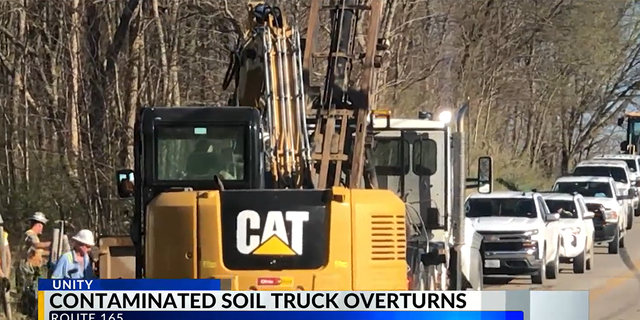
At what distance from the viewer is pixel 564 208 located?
2512cm

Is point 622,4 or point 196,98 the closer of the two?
point 196,98

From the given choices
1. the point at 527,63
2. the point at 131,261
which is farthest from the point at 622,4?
the point at 131,261

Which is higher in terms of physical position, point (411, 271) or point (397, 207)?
point (397, 207)

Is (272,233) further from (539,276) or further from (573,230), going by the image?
(573,230)

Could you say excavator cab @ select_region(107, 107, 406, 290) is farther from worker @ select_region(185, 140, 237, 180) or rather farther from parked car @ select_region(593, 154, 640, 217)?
parked car @ select_region(593, 154, 640, 217)

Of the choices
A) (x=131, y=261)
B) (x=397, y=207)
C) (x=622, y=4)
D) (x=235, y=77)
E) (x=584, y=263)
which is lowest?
(x=584, y=263)

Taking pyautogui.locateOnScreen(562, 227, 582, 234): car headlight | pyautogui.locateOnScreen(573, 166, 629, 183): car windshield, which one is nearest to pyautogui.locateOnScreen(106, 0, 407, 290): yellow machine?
pyautogui.locateOnScreen(562, 227, 582, 234): car headlight

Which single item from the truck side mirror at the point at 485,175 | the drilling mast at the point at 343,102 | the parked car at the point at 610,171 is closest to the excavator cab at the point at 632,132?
the parked car at the point at 610,171

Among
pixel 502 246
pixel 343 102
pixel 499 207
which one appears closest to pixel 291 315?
pixel 343 102

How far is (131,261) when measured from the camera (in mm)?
12250

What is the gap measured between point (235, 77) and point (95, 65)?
887 cm

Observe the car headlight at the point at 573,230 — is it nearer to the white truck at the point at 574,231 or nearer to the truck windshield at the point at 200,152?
the white truck at the point at 574,231

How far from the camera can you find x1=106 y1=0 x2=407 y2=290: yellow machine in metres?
9.28

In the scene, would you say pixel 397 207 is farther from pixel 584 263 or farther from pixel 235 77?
pixel 584 263
